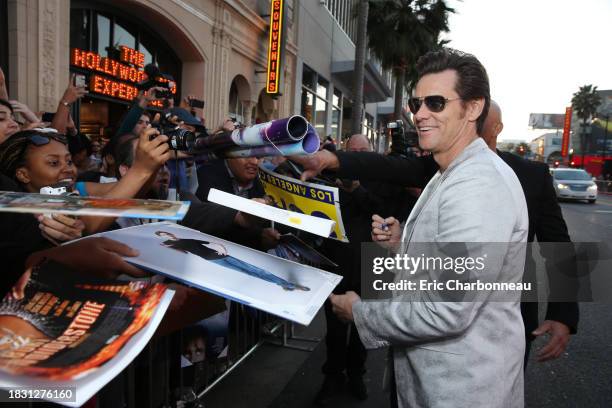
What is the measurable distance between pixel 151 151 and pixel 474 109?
45.3 inches

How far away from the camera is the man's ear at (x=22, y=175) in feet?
7.32

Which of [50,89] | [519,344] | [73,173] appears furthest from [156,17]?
[519,344]

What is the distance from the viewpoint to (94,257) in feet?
4.04

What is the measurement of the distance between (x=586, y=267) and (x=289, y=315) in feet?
6.23

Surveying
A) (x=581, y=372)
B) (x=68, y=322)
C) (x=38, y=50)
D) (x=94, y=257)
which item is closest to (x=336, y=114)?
(x=38, y=50)

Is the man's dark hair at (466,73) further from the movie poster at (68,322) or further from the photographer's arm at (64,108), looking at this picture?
the photographer's arm at (64,108)

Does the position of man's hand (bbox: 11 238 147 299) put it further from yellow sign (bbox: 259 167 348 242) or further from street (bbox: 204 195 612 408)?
street (bbox: 204 195 612 408)

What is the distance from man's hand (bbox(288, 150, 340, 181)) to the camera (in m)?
2.04

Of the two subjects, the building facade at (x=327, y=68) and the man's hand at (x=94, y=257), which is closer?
the man's hand at (x=94, y=257)

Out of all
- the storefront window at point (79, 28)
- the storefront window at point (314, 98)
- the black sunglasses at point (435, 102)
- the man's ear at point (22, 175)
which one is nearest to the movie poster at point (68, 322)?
the black sunglasses at point (435, 102)

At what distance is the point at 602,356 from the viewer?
13.1 feet

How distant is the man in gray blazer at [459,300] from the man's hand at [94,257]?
0.74 meters

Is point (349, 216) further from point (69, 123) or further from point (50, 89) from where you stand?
point (50, 89)

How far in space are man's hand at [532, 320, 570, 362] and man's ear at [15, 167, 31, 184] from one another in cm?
265
